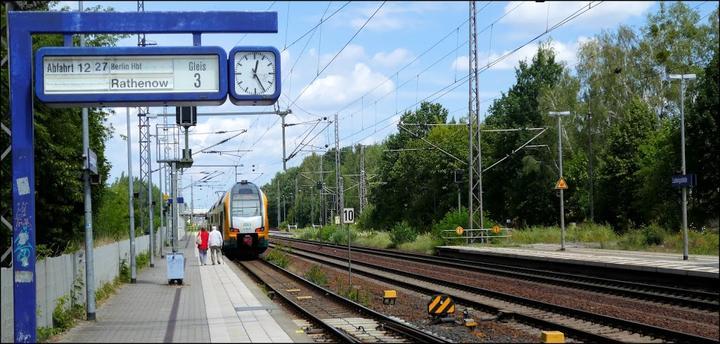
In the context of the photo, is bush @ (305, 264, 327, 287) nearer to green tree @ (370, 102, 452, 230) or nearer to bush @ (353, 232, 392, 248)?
bush @ (353, 232, 392, 248)

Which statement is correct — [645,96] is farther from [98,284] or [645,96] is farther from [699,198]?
[699,198]

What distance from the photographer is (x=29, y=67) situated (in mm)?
11414

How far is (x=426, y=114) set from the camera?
79.8 metres

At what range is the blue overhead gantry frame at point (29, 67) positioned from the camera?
11.0 meters

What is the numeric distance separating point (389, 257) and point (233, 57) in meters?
26.5

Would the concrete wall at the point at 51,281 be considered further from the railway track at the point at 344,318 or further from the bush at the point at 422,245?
the bush at the point at 422,245

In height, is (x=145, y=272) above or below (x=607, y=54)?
below

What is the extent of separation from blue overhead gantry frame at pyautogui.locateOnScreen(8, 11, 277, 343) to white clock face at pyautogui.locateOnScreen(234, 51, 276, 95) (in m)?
0.56

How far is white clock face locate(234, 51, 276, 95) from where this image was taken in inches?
496

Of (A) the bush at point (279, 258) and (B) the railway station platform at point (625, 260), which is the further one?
(A) the bush at point (279, 258)

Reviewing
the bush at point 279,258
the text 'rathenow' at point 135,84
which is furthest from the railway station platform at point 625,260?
the bush at point 279,258

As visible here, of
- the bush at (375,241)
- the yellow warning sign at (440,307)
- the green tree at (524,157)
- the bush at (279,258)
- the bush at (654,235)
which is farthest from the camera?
the green tree at (524,157)

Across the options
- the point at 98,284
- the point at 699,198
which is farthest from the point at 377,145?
the point at 699,198

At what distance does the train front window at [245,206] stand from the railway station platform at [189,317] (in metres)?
14.3
